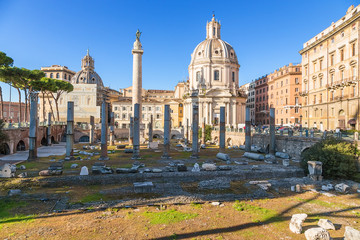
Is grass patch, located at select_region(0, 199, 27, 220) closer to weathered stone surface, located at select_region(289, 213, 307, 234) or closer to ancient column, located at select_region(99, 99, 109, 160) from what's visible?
ancient column, located at select_region(99, 99, 109, 160)

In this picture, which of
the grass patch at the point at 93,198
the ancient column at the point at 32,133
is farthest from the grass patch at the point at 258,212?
the ancient column at the point at 32,133

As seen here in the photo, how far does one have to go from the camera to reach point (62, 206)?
10289mm

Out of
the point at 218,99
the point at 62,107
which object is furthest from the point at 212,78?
the point at 62,107

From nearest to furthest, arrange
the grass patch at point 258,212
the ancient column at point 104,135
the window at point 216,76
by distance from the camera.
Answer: the grass patch at point 258,212 < the ancient column at point 104,135 < the window at point 216,76

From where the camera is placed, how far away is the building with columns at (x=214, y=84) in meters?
55.1

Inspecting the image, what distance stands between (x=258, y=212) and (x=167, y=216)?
393cm

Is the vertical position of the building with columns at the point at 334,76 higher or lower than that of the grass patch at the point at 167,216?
higher

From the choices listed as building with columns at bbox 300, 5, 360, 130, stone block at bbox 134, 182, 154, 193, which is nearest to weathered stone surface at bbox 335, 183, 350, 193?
stone block at bbox 134, 182, 154, 193

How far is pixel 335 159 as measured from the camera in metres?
16.2

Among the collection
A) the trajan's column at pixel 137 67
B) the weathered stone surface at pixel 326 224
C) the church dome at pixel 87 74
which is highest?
the church dome at pixel 87 74

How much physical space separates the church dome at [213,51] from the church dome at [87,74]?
31.8 m

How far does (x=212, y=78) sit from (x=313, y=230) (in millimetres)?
51345

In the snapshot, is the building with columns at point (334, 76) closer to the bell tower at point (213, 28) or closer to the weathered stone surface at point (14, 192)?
the bell tower at point (213, 28)

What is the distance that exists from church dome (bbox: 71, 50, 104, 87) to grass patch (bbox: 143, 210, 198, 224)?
67.8m
